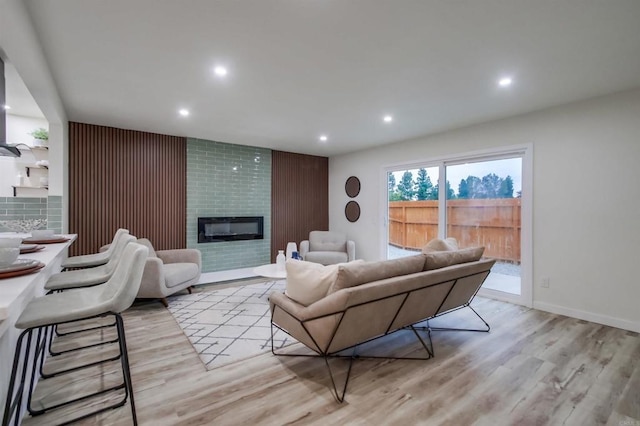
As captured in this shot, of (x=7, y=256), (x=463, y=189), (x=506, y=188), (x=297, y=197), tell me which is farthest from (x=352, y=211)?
(x=7, y=256)

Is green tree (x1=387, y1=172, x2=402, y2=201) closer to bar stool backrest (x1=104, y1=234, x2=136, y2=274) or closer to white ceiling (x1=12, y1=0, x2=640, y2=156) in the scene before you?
white ceiling (x1=12, y1=0, x2=640, y2=156)

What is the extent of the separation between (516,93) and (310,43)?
239cm

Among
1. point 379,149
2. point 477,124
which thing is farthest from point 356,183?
point 477,124

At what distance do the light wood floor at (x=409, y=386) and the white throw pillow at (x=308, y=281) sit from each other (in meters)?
0.61

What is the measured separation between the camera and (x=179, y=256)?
4543 mm

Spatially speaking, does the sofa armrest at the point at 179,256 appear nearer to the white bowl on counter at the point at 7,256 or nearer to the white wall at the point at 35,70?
the white wall at the point at 35,70

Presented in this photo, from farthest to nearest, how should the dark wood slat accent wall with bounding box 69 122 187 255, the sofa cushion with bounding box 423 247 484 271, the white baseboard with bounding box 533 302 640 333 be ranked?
the dark wood slat accent wall with bounding box 69 122 187 255
the white baseboard with bounding box 533 302 640 333
the sofa cushion with bounding box 423 247 484 271

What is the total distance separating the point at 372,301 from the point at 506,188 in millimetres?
3258

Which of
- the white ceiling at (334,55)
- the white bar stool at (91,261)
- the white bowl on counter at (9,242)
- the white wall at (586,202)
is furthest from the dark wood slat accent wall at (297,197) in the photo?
the white bowl on counter at (9,242)

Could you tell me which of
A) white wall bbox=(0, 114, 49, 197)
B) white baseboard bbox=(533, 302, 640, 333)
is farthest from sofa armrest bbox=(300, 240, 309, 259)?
white wall bbox=(0, 114, 49, 197)

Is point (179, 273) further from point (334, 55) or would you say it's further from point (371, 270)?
point (334, 55)

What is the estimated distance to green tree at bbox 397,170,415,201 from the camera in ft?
17.7

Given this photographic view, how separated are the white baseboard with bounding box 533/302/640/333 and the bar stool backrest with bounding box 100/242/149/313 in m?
4.38

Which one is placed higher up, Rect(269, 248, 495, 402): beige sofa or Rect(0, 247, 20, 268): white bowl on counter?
Rect(0, 247, 20, 268): white bowl on counter
